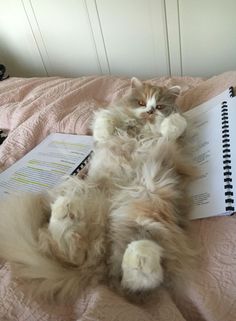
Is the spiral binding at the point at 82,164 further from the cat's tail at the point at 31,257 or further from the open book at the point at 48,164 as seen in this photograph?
the cat's tail at the point at 31,257

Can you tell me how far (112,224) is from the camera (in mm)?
772

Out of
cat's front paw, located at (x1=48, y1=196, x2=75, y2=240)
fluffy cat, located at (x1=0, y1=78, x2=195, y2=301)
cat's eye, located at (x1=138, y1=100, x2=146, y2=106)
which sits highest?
cat's eye, located at (x1=138, y1=100, x2=146, y2=106)

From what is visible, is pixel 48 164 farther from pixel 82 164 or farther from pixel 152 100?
pixel 152 100

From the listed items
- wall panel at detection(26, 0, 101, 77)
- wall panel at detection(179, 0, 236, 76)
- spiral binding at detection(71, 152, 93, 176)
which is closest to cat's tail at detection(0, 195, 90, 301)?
spiral binding at detection(71, 152, 93, 176)

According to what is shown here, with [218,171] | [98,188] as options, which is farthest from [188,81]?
[98,188]

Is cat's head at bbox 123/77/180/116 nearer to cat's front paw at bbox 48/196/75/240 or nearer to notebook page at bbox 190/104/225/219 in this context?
notebook page at bbox 190/104/225/219

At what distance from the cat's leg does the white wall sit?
1.16m

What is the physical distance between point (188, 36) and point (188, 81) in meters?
0.58

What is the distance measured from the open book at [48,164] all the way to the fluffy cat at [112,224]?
13 cm

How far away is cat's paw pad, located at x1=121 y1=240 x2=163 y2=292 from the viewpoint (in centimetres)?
64

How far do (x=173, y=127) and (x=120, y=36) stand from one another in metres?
1.42

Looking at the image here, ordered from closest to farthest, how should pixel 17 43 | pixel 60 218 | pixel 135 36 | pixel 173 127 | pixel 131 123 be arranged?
1. pixel 60 218
2. pixel 173 127
3. pixel 131 123
4. pixel 135 36
5. pixel 17 43

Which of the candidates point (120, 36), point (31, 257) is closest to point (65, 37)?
point (120, 36)

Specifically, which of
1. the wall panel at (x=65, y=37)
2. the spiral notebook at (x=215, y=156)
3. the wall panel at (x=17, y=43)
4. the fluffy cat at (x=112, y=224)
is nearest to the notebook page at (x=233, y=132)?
the spiral notebook at (x=215, y=156)
